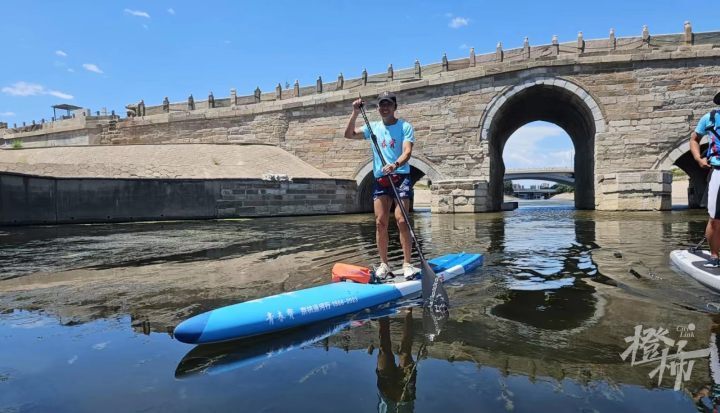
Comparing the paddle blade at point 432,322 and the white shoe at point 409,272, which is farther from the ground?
the white shoe at point 409,272

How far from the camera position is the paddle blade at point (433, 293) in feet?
11.9

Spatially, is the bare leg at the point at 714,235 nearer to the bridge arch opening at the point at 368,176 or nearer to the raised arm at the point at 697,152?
the raised arm at the point at 697,152

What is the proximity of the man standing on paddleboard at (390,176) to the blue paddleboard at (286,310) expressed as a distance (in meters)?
0.47

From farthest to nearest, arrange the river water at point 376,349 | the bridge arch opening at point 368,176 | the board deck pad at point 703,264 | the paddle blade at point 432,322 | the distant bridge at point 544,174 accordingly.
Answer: the distant bridge at point 544,174
the bridge arch opening at point 368,176
the board deck pad at point 703,264
the paddle blade at point 432,322
the river water at point 376,349

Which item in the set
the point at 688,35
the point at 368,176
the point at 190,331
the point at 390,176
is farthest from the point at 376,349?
the point at 688,35

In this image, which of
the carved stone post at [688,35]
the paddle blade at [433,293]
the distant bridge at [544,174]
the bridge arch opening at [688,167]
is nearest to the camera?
the paddle blade at [433,293]

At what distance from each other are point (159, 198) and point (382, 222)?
54.5ft

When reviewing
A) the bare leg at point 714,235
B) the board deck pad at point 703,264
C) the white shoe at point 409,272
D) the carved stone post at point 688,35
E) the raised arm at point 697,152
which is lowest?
the board deck pad at point 703,264

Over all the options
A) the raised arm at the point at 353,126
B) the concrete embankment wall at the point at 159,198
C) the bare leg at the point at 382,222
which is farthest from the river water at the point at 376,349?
the concrete embankment wall at the point at 159,198

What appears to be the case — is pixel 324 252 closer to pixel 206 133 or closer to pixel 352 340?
pixel 352 340

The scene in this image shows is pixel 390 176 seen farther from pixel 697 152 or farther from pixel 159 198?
pixel 159 198

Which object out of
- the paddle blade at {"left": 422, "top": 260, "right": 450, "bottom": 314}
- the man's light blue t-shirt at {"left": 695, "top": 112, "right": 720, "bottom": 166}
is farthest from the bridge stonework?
the paddle blade at {"left": 422, "top": 260, "right": 450, "bottom": 314}

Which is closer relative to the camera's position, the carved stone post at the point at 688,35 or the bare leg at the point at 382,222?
the bare leg at the point at 382,222

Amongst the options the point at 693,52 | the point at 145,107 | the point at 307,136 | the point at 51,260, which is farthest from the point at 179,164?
the point at 693,52
